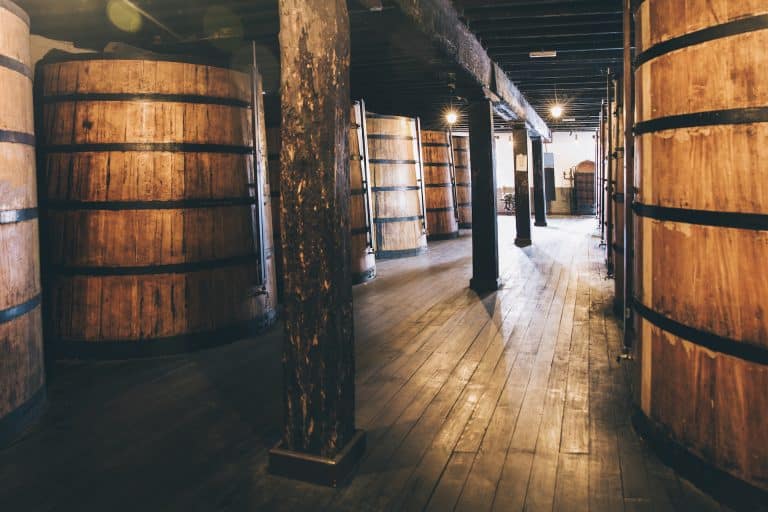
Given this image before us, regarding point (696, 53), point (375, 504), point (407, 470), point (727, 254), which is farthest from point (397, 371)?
point (696, 53)

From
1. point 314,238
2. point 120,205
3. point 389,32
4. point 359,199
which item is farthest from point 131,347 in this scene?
point 359,199

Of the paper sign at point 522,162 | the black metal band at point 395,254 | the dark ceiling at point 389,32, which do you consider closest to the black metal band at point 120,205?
the dark ceiling at point 389,32

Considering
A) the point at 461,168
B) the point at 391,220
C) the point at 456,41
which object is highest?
the point at 456,41

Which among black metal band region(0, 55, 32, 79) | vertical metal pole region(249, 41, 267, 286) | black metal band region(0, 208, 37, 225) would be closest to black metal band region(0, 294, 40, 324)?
black metal band region(0, 208, 37, 225)

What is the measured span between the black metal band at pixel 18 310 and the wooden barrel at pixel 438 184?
361 inches

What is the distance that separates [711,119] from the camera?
2.05 metres

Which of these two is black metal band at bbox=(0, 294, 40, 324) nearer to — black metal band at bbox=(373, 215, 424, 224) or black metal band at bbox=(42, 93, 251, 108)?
black metal band at bbox=(42, 93, 251, 108)

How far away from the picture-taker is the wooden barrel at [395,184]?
902 centimetres

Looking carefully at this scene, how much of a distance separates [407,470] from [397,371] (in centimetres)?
133

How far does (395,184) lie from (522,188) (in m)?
3.38

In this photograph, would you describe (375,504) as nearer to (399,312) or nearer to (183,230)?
(183,230)

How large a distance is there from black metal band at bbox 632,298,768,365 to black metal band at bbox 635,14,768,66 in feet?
3.55

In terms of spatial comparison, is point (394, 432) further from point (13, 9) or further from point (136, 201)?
point (13, 9)

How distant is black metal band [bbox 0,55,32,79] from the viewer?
2729 millimetres
